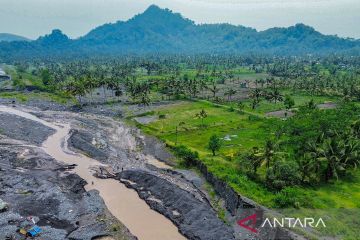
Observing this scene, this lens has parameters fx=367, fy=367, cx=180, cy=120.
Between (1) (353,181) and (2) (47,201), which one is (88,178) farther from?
(1) (353,181)

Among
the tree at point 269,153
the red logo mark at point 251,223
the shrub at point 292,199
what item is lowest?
the red logo mark at point 251,223

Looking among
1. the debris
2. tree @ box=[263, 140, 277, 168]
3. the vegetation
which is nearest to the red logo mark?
the vegetation

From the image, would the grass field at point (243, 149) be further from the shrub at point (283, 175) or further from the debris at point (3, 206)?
the debris at point (3, 206)

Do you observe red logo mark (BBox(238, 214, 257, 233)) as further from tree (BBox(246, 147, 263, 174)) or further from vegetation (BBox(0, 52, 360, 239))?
tree (BBox(246, 147, 263, 174))

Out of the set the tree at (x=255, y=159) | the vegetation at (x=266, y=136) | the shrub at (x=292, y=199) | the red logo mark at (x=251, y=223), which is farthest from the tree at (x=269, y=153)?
the red logo mark at (x=251, y=223)

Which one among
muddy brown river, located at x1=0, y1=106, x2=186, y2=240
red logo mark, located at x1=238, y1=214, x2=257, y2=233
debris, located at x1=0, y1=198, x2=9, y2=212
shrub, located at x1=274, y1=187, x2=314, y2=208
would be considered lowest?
muddy brown river, located at x1=0, y1=106, x2=186, y2=240

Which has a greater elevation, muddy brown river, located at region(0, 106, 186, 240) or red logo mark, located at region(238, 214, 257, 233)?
red logo mark, located at region(238, 214, 257, 233)

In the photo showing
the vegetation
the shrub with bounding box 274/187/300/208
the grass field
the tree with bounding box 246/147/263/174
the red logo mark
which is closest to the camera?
the red logo mark

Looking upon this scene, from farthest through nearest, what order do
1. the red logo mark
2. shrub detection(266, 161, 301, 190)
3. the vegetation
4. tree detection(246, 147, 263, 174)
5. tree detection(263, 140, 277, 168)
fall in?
tree detection(246, 147, 263, 174)
tree detection(263, 140, 277, 168)
shrub detection(266, 161, 301, 190)
the vegetation
the red logo mark
